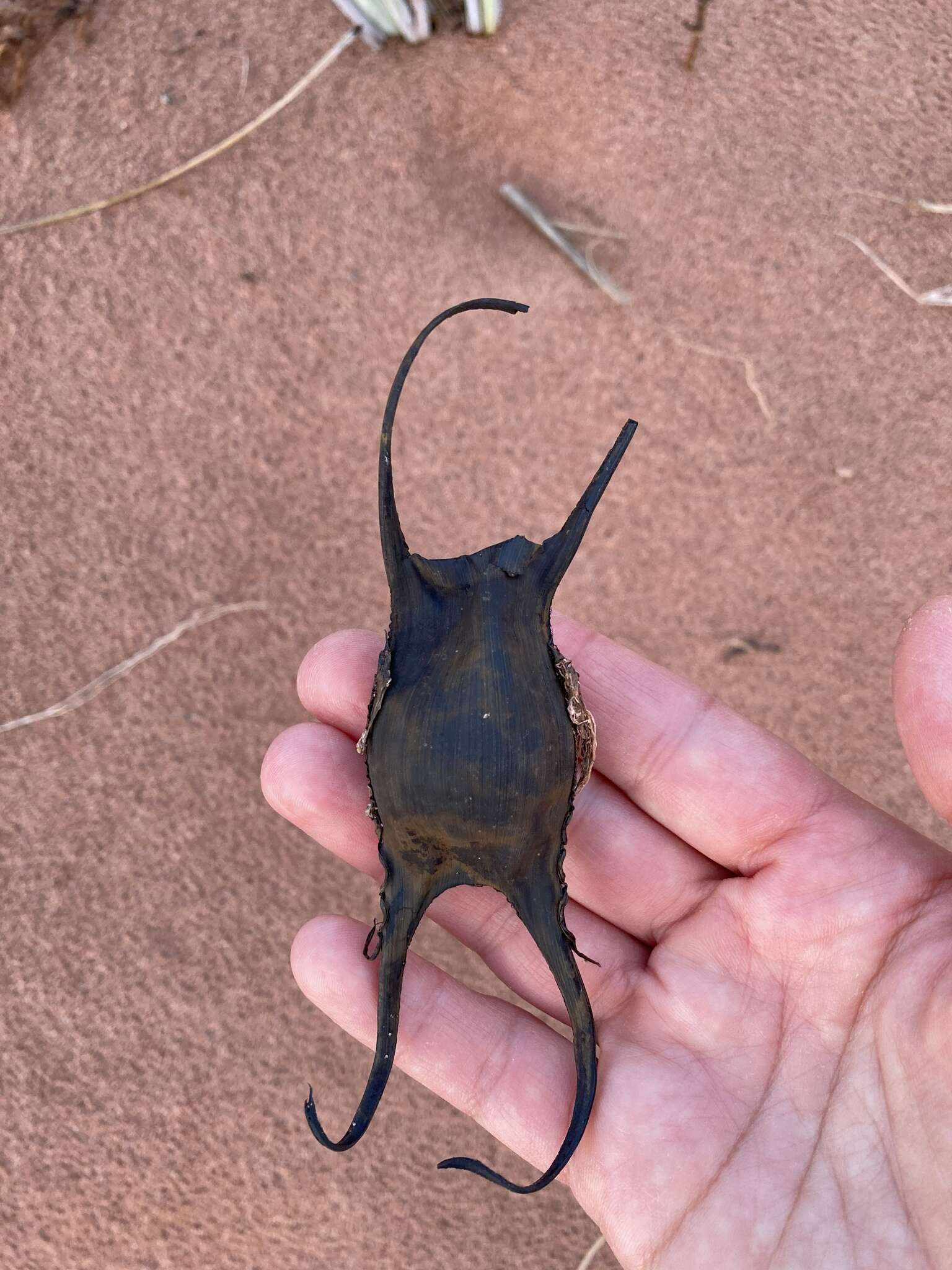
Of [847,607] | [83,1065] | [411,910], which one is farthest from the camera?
[847,607]

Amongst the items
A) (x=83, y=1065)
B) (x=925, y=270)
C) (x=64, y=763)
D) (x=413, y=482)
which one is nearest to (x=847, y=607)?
(x=925, y=270)

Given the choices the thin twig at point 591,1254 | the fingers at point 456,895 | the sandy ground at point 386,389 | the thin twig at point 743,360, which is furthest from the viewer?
the thin twig at point 743,360

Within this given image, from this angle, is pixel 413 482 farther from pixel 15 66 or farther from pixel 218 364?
pixel 15 66

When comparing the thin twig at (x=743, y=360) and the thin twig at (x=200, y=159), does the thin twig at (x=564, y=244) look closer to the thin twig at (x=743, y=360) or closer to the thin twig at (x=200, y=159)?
the thin twig at (x=743, y=360)

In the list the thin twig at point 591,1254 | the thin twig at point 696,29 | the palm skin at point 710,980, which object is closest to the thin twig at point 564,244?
the thin twig at point 696,29

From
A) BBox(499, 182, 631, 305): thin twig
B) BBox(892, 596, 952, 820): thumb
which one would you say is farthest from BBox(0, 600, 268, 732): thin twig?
BBox(892, 596, 952, 820): thumb
